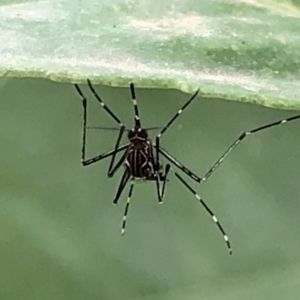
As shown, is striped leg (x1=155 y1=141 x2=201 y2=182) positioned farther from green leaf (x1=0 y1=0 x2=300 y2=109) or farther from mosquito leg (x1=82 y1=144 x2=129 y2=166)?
green leaf (x1=0 y1=0 x2=300 y2=109)

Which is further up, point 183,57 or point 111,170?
point 183,57

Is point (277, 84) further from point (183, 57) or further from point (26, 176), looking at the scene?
point (26, 176)

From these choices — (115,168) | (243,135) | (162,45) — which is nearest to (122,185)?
(115,168)

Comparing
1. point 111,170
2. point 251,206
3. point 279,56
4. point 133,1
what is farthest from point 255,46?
point 111,170

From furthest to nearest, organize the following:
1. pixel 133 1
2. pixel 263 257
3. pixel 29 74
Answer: pixel 263 257, pixel 133 1, pixel 29 74

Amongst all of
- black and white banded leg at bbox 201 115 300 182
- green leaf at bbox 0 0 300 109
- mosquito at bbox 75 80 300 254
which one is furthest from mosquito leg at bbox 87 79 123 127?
green leaf at bbox 0 0 300 109

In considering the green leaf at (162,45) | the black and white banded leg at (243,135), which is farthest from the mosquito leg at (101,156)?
the green leaf at (162,45)

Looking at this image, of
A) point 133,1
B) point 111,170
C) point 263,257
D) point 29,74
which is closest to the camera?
point 29,74
